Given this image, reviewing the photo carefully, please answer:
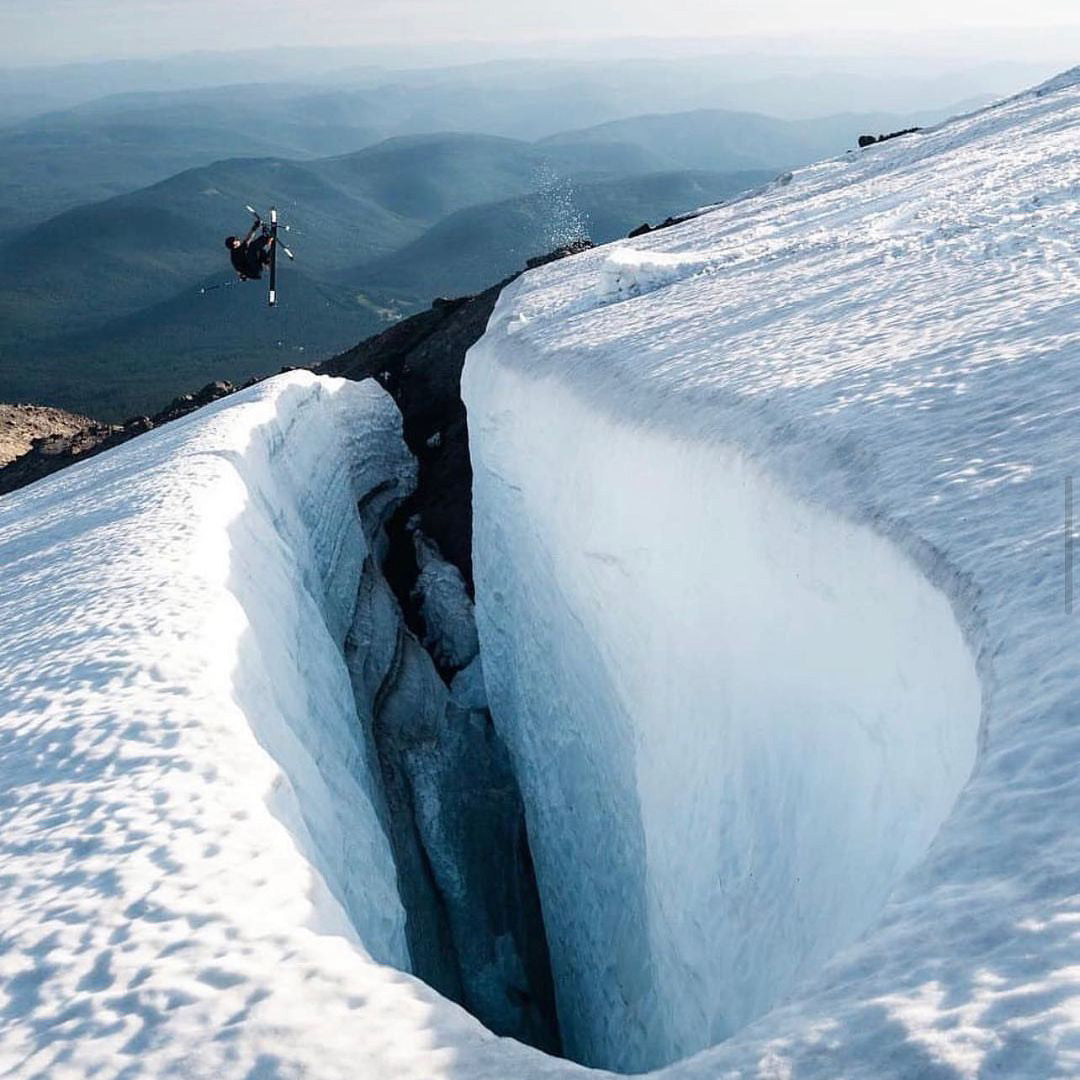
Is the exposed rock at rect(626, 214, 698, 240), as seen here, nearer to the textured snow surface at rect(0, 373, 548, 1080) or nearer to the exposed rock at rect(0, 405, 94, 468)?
the textured snow surface at rect(0, 373, 548, 1080)

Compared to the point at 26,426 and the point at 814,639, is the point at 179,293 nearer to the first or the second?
the point at 26,426

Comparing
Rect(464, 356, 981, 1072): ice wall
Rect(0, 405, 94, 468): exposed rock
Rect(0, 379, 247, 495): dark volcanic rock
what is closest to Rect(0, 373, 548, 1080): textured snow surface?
Rect(464, 356, 981, 1072): ice wall

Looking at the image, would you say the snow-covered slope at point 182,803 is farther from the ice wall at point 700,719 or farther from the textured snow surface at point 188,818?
the ice wall at point 700,719

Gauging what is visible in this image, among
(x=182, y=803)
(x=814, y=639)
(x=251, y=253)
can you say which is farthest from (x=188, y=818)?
(x=251, y=253)

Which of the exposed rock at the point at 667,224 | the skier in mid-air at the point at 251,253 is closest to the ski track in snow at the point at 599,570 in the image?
the exposed rock at the point at 667,224

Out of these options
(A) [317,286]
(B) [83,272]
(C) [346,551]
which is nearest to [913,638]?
(C) [346,551]

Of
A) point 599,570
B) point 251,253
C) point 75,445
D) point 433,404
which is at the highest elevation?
point 251,253
